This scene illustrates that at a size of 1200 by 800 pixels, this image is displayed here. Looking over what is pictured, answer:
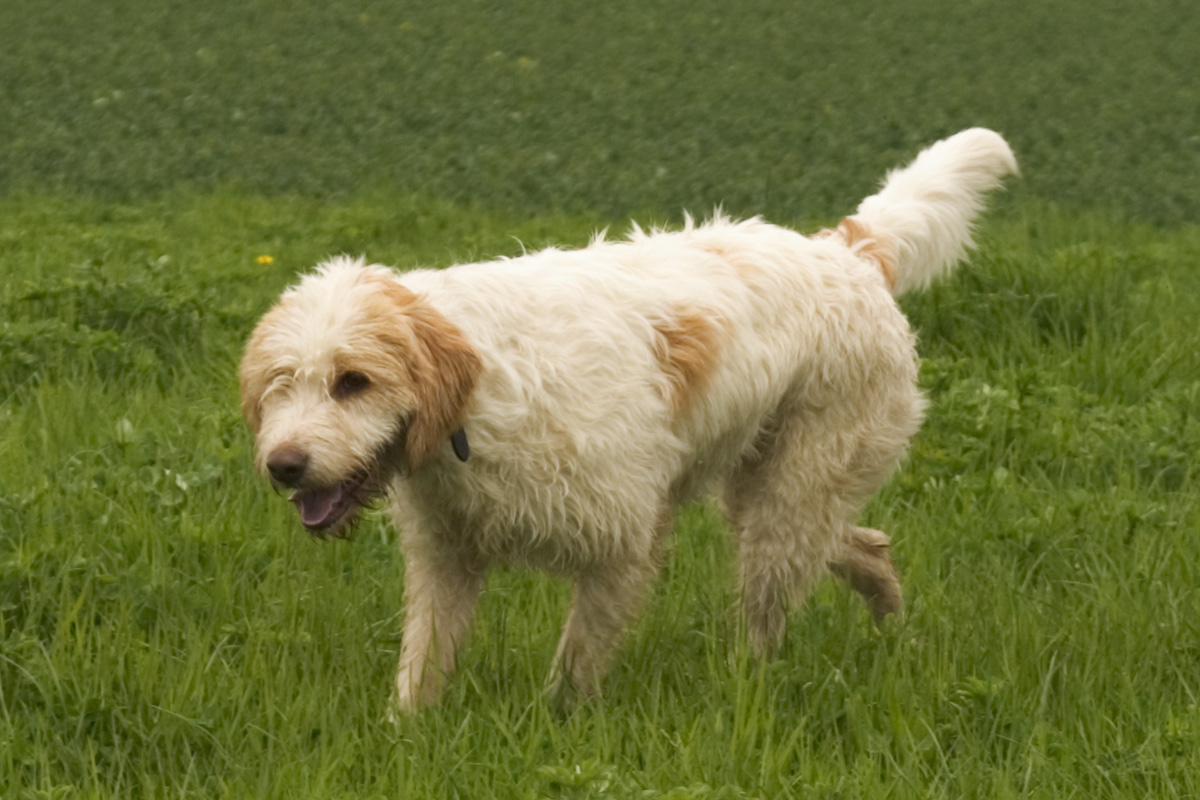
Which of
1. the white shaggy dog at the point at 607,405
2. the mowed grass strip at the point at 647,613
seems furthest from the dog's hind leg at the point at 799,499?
the mowed grass strip at the point at 647,613

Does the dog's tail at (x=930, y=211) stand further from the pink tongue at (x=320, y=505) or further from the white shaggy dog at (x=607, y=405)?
the pink tongue at (x=320, y=505)

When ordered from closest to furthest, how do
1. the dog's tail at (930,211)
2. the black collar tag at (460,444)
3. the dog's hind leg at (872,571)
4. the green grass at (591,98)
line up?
the black collar tag at (460,444) → the dog's hind leg at (872,571) → the dog's tail at (930,211) → the green grass at (591,98)

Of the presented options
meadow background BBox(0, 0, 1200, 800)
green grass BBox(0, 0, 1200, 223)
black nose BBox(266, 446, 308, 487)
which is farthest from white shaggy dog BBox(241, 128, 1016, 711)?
green grass BBox(0, 0, 1200, 223)

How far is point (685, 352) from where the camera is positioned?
445 cm

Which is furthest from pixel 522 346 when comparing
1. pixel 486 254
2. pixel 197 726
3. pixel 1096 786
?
pixel 486 254

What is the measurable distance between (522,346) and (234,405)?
8.48 ft

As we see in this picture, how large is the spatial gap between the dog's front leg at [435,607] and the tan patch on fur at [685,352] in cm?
72

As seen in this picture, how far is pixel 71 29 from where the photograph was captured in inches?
783

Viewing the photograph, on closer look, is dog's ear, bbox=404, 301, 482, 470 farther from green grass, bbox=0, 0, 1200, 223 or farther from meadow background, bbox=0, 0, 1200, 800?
green grass, bbox=0, 0, 1200, 223

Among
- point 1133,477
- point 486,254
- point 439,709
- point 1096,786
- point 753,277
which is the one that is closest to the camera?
point 1096,786

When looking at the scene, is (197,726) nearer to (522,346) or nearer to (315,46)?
(522,346)

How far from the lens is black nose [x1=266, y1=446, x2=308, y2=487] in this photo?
369cm

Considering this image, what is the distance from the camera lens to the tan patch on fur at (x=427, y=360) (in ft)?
12.5

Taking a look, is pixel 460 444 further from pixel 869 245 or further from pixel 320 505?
pixel 869 245
